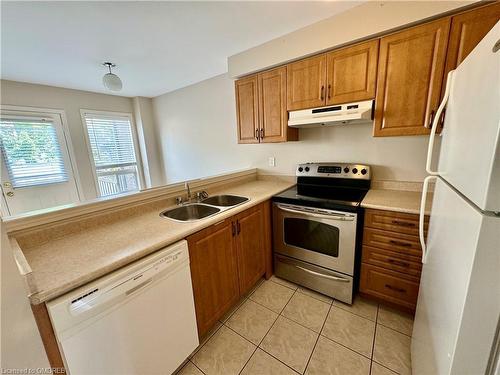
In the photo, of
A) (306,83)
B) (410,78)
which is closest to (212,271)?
(306,83)

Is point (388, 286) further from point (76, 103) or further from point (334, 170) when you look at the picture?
point (76, 103)

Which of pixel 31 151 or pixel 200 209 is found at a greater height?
pixel 31 151

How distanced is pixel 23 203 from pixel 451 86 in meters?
4.50

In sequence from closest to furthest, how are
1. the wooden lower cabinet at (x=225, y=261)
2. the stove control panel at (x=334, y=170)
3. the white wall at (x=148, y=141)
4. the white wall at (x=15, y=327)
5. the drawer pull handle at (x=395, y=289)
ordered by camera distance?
the white wall at (x=15, y=327), the wooden lower cabinet at (x=225, y=261), the drawer pull handle at (x=395, y=289), the stove control panel at (x=334, y=170), the white wall at (x=148, y=141)

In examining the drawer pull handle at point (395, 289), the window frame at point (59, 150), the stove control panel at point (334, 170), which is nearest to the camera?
the drawer pull handle at point (395, 289)

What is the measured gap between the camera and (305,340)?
1461 mm

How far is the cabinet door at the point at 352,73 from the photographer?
1584mm

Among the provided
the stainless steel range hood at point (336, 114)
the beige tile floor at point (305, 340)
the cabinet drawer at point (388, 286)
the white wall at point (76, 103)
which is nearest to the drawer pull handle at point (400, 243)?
the cabinet drawer at point (388, 286)

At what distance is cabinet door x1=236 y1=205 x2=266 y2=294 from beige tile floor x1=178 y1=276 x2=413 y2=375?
0.75 feet

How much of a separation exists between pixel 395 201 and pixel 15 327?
201 centimetres

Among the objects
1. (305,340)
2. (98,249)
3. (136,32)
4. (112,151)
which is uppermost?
(136,32)

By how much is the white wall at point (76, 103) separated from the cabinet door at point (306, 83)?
3165 millimetres

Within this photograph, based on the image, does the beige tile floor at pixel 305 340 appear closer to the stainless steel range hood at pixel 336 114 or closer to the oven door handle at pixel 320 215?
the oven door handle at pixel 320 215

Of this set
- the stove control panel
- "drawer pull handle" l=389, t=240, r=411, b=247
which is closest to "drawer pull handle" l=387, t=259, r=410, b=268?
"drawer pull handle" l=389, t=240, r=411, b=247
